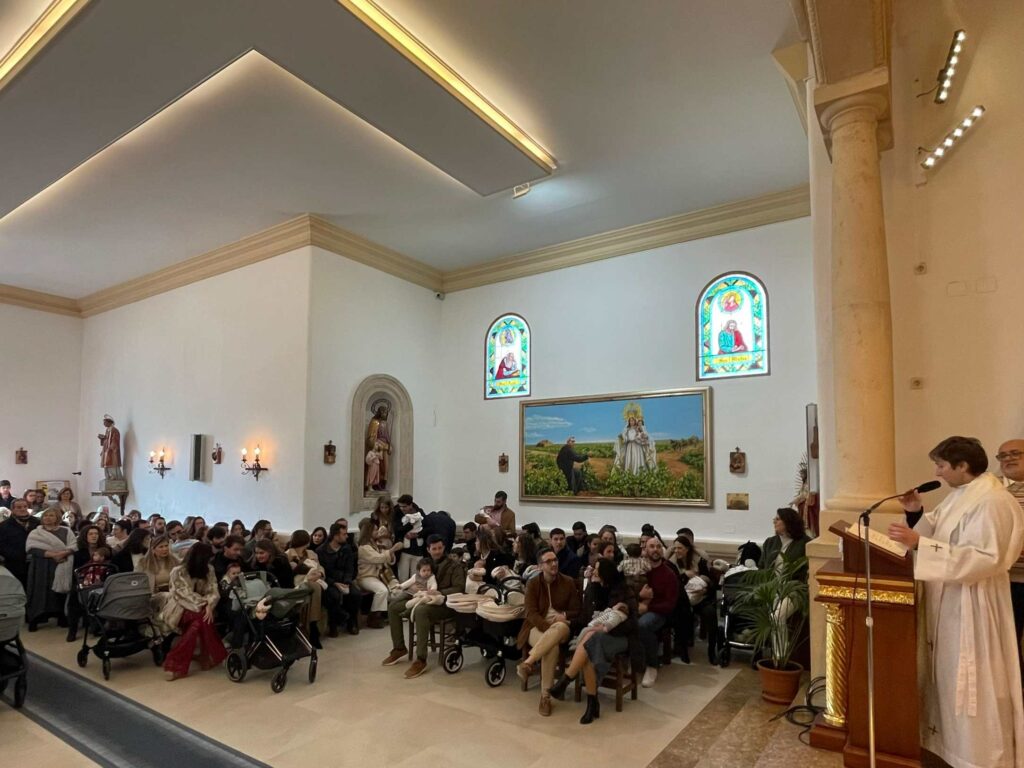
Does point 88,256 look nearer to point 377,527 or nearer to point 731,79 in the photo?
point 377,527

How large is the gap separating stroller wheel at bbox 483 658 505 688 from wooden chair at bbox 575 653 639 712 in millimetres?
823

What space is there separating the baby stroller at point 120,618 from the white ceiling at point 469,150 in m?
5.42

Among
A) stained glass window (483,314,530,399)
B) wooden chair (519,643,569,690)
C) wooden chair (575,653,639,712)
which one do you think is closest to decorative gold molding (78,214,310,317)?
stained glass window (483,314,530,399)

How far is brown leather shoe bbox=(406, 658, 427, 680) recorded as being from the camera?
6.84m

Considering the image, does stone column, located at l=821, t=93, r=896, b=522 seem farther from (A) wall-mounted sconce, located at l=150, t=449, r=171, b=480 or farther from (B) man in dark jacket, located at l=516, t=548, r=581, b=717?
(A) wall-mounted sconce, located at l=150, t=449, r=171, b=480

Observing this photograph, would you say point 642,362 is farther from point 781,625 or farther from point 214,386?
point 214,386

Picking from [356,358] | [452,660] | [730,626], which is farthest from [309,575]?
[356,358]

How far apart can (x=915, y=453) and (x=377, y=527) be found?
23.2 ft

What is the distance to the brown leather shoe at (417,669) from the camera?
6.84m

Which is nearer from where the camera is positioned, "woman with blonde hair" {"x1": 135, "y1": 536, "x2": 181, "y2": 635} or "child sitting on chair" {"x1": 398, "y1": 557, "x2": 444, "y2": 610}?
"child sitting on chair" {"x1": 398, "y1": 557, "x2": 444, "y2": 610}

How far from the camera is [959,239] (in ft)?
17.7

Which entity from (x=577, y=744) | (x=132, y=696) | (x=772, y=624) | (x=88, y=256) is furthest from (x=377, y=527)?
(x=88, y=256)

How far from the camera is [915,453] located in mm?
5461

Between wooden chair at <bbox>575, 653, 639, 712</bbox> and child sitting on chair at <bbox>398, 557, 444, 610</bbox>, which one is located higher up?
child sitting on chair at <bbox>398, 557, 444, 610</bbox>
